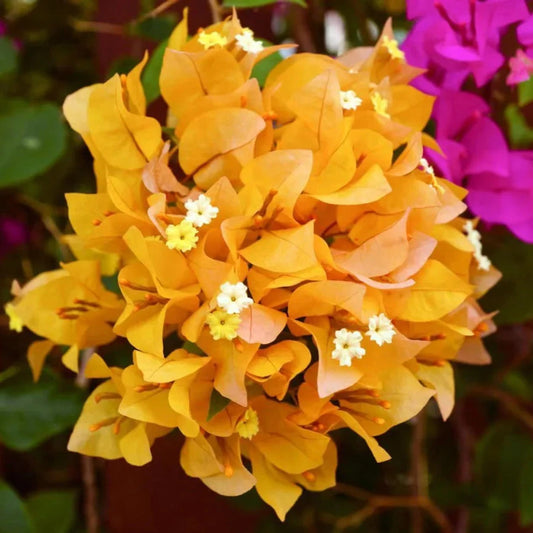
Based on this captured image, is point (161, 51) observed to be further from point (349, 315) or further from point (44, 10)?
point (44, 10)

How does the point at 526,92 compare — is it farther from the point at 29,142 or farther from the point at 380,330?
the point at 29,142

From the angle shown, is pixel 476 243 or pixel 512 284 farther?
pixel 512 284

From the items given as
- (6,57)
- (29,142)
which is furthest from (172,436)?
(6,57)

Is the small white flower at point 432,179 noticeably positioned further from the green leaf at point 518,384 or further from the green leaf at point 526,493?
the green leaf at point 518,384

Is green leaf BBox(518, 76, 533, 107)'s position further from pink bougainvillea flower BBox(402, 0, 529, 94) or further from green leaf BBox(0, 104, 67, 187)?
green leaf BBox(0, 104, 67, 187)

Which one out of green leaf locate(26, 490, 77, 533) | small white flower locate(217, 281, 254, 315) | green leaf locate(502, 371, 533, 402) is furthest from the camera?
green leaf locate(502, 371, 533, 402)

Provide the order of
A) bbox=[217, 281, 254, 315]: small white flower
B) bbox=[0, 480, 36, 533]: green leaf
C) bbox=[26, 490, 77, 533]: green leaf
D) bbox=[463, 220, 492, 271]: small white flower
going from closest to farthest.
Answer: bbox=[217, 281, 254, 315]: small white flower → bbox=[463, 220, 492, 271]: small white flower → bbox=[0, 480, 36, 533]: green leaf → bbox=[26, 490, 77, 533]: green leaf

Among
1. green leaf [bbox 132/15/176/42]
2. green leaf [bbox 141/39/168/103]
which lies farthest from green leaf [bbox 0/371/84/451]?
→ green leaf [bbox 132/15/176/42]
